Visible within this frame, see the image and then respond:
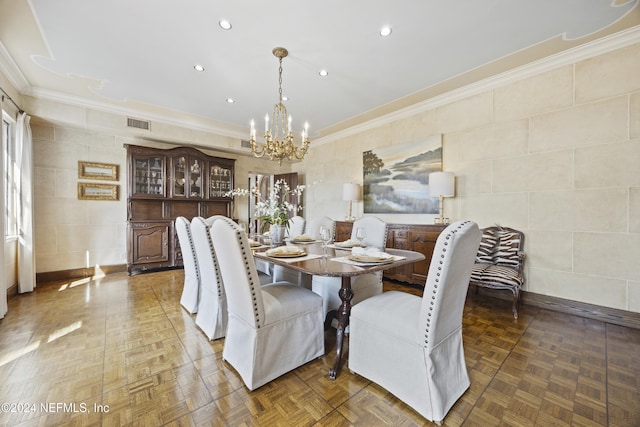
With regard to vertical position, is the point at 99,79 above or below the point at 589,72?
above

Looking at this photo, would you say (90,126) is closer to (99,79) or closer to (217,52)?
(99,79)

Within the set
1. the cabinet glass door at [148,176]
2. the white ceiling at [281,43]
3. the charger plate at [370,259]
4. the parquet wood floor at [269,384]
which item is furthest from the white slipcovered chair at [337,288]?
the cabinet glass door at [148,176]

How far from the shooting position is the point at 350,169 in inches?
200

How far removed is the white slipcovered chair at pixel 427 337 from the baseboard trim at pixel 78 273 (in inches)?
185

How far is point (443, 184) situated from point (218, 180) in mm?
4175

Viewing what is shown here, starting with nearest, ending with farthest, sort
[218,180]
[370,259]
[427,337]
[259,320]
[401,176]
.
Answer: [427,337] → [259,320] → [370,259] → [401,176] → [218,180]

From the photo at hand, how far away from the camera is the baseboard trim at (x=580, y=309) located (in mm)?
2381

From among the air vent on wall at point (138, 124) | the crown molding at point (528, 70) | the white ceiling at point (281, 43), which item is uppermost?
the white ceiling at point (281, 43)

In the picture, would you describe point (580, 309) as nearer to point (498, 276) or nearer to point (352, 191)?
point (498, 276)

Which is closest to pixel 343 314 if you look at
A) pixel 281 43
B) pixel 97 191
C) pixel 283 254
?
pixel 283 254

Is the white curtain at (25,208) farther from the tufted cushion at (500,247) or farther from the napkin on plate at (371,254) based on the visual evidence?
the tufted cushion at (500,247)

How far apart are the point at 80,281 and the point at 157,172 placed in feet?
6.71

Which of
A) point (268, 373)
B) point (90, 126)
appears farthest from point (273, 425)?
point (90, 126)

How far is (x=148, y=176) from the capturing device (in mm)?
4461
